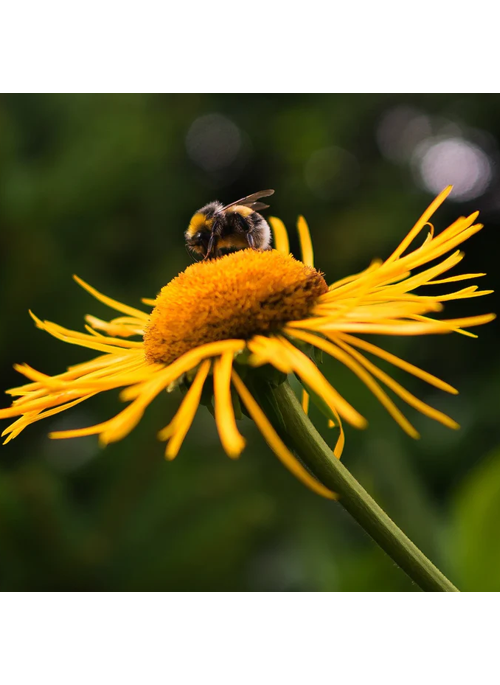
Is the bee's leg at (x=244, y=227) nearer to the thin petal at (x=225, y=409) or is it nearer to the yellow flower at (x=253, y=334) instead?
the yellow flower at (x=253, y=334)

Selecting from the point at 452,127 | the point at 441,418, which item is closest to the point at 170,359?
the point at 441,418

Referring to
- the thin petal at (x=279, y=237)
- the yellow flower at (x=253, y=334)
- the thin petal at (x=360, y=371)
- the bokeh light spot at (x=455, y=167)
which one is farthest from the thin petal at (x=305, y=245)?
the bokeh light spot at (x=455, y=167)

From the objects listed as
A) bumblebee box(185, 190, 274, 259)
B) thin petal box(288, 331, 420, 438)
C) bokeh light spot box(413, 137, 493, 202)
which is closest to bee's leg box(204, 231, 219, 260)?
bumblebee box(185, 190, 274, 259)

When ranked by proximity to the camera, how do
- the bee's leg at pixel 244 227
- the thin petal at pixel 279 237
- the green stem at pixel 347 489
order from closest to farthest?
1. the green stem at pixel 347 489
2. the bee's leg at pixel 244 227
3. the thin petal at pixel 279 237

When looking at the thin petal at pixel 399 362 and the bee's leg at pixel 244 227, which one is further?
the bee's leg at pixel 244 227

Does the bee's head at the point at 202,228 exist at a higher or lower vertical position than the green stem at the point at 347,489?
higher
